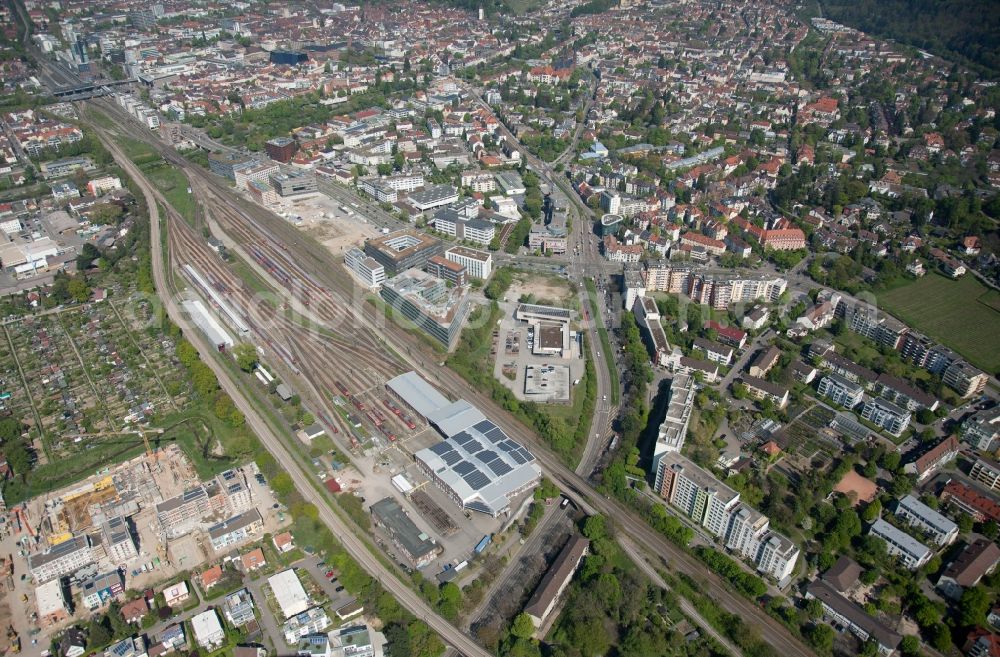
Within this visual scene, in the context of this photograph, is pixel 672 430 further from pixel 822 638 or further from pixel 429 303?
pixel 429 303

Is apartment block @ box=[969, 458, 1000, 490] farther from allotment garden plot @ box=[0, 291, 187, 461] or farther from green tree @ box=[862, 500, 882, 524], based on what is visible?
allotment garden plot @ box=[0, 291, 187, 461]

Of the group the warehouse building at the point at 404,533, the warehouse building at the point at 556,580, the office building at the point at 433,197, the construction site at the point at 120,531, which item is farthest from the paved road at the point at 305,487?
the office building at the point at 433,197

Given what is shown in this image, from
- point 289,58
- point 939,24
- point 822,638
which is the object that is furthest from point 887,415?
point 939,24

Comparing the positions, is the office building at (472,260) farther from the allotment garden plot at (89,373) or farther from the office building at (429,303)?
the allotment garden plot at (89,373)

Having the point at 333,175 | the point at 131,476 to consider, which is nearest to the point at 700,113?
the point at 333,175

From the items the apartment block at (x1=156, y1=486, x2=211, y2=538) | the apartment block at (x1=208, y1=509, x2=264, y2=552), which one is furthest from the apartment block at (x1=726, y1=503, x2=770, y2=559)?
the apartment block at (x1=156, y1=486, x2=211, y2=538)

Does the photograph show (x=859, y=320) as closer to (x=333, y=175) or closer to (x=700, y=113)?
(x=700, y=113)

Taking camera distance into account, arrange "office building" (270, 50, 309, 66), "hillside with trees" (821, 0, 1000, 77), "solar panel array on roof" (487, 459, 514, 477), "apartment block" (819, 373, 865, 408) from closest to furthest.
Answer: "solar panel array on roof" (487, 459, 514, 477), "apartment block" (819, 373, 865, 408), "hillside with trees" (821, 0, 1000, 77), "office building" (270, 50, 309, 66)
